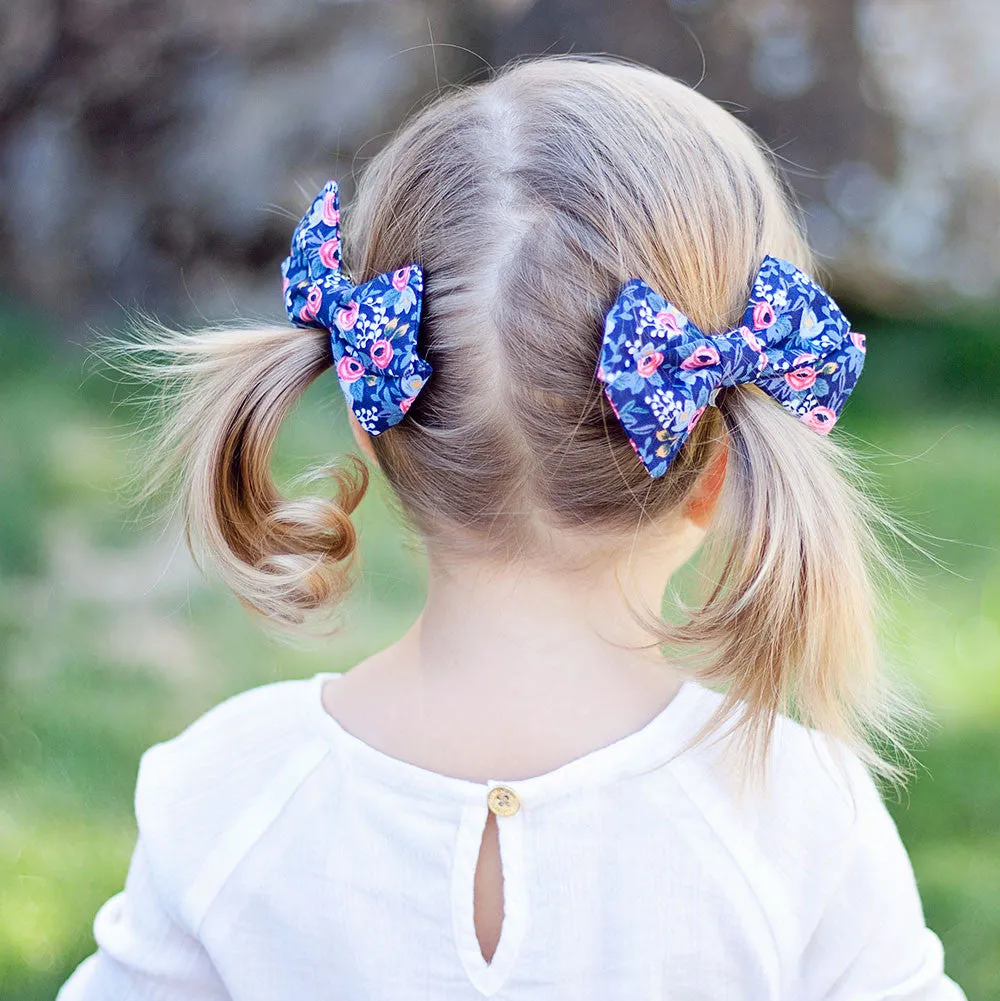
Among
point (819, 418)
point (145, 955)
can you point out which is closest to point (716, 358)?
point (819, 418)

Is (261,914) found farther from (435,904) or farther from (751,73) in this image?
(751,73)

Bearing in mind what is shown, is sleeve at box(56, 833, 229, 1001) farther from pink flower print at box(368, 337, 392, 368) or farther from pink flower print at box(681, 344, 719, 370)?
pink flower print at box(681, 344, 719, 370)

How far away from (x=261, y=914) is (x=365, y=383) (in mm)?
458

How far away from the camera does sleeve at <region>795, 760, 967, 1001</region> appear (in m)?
0.99

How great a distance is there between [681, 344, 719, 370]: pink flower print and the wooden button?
1.20 feet

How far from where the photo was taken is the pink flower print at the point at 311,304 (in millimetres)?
1070

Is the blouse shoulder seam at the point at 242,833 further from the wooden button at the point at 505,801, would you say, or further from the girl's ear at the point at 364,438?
the girl's ear at the point at 364,438

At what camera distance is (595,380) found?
94 cm

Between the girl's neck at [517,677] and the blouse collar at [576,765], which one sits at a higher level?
the girl's neck at [517,677]

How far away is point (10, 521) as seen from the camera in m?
2.69

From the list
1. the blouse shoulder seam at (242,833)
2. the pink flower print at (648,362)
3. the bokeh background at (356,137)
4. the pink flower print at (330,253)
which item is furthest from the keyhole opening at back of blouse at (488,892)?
the bokeh background at (356,137)

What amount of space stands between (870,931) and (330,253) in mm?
758

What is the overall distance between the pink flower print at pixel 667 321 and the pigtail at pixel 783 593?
110 millimetres

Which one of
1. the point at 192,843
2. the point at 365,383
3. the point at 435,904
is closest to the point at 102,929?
the point at 192,843
